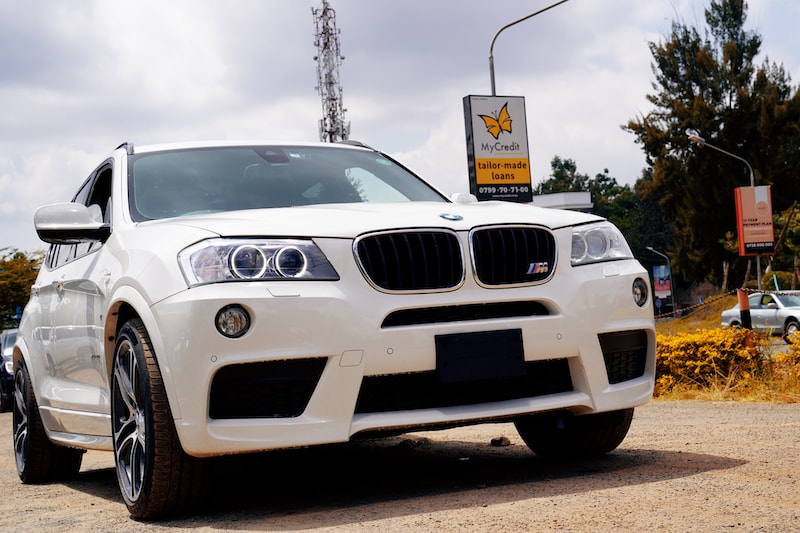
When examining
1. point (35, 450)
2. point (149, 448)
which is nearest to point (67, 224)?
point (149, 448)

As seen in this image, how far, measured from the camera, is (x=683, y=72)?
5119cm

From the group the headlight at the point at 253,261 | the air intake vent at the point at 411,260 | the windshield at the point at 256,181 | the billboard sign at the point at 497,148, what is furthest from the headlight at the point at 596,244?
the billboard sign at the point at 497,148

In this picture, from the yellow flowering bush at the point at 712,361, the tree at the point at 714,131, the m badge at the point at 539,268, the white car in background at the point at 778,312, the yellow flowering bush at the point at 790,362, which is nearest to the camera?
the m badge at the point at 539,268

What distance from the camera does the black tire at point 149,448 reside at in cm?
439

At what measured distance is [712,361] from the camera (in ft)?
33.9

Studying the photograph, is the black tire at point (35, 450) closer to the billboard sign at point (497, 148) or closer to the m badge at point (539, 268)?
the m badge at point (539, 268)

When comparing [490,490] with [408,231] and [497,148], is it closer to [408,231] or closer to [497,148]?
[408,231]

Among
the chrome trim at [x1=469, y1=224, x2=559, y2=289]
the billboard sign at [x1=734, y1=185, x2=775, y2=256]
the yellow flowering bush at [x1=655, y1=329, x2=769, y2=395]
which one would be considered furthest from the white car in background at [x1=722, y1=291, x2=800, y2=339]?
the chrome trim at [x1=469, y1=224, x2=559, y2=289]

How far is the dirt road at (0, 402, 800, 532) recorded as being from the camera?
3916 millimetres

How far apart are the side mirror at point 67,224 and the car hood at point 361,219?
0.46m

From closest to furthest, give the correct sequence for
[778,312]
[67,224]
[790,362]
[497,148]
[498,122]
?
[67,224]
[790,362]
[497,148]
[498,122]
[778,312]

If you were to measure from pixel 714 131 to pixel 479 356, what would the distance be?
155ft

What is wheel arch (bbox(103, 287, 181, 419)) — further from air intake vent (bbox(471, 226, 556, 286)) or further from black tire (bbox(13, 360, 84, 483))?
black tire (bbox(13, 360, 84, 483))

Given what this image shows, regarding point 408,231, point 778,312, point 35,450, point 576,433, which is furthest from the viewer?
point 778,312
